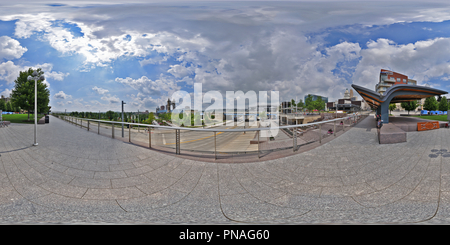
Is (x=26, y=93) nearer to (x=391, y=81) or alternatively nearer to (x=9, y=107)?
(x=9, y=107)

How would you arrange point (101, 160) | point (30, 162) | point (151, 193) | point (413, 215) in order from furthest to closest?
point (30, 162)
point (101, 160)
point (151, 193)
point (413, 215)

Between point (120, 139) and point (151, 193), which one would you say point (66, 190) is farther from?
point (120, 139)

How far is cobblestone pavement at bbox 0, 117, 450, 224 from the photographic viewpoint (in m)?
1.62

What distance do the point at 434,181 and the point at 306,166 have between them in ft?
4.89

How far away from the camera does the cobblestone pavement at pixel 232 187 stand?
5.32ft

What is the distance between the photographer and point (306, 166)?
2299 millimetres

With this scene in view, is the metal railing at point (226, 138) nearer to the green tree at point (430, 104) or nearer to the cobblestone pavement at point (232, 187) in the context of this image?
the cobblestone pavement at point (232, 187)

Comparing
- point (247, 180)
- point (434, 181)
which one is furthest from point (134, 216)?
point (434, 181)

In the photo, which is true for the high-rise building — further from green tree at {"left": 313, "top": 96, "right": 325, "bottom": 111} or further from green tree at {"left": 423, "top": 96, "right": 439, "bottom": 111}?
green tree at {"left": 313, "top": 96, "right": 325, "bottom": 111}

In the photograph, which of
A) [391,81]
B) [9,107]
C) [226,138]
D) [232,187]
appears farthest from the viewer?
[391,81]

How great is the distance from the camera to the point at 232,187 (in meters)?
1.99

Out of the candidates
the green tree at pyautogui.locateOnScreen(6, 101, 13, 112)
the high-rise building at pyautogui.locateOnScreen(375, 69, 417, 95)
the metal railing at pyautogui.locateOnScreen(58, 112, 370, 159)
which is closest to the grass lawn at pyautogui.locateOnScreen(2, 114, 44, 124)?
the green tree at pyautogui.locateOnScreen(6, 101, 13, 112)

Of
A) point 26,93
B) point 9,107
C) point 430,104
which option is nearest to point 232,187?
point 26,93

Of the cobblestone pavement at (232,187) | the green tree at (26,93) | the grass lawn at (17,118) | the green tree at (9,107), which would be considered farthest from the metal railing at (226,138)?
the green tree at (9,107)
